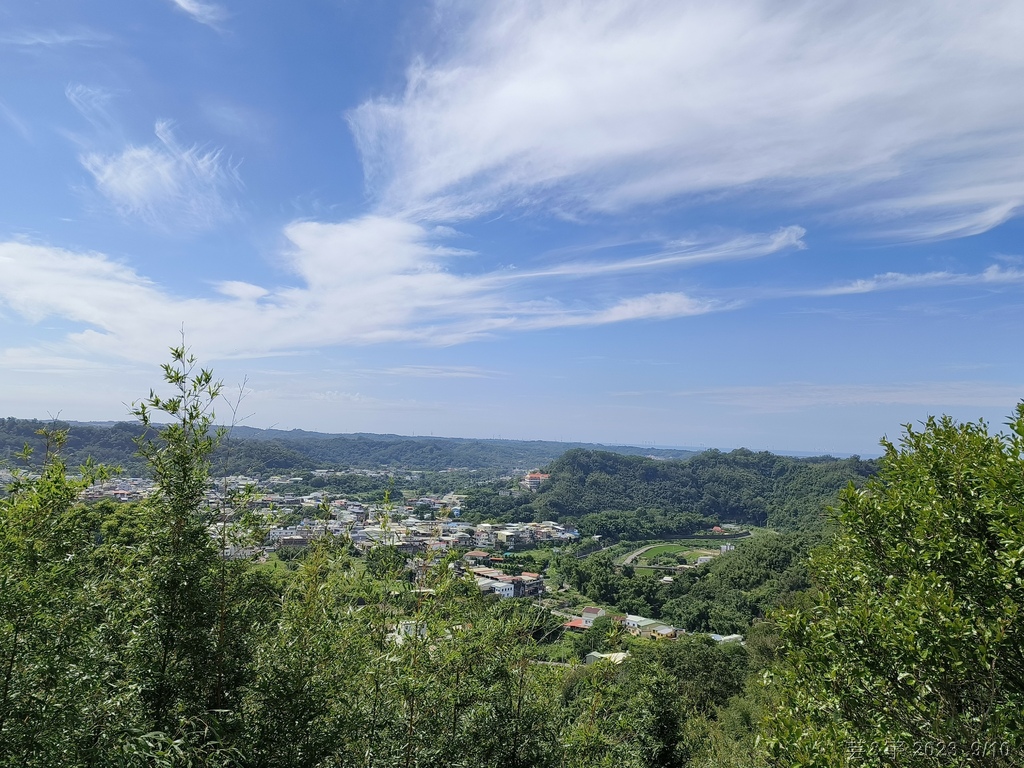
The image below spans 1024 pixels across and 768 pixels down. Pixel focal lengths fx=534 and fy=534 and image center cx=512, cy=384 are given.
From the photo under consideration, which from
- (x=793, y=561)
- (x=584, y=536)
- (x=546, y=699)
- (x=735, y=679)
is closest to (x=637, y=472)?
(x=584, y=536)

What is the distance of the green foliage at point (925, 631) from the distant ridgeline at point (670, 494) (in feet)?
228

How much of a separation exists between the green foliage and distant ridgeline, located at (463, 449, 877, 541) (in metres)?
69.4

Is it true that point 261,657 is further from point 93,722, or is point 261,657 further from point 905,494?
point 905,494

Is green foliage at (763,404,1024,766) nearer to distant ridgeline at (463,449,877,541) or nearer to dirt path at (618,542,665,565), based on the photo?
dirt path at (618,542,665,565)

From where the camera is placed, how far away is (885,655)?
384 centimetres

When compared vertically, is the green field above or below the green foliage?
below

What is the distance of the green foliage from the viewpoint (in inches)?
131

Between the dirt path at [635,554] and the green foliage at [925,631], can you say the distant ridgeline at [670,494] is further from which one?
the green foliage at [925,631]

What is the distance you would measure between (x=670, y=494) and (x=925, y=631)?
363 ft

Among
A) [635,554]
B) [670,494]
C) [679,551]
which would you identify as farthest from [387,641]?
[670,494]

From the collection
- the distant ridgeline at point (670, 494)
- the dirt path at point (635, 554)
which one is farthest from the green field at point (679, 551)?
the distant ridgeline at point (670, 494)

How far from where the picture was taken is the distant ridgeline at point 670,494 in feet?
267

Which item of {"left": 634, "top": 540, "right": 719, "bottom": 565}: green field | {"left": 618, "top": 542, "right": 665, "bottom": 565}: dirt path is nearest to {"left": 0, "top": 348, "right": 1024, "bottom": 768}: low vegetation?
{"left": 618, "top": 542, "right": 665, "bottom": 565}: dirt path

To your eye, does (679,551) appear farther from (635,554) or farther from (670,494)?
(670,494)
